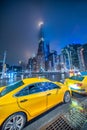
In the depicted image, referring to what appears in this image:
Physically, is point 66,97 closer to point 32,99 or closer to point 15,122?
point 32,99

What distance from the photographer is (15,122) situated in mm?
2865

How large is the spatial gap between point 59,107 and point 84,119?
3.99 ft

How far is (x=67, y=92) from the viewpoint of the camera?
4984mm

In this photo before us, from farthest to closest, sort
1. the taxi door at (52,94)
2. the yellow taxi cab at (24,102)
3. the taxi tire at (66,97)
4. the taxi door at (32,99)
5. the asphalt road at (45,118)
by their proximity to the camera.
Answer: the taxi tire at (66,97), the taxi door at (52,94), the asphalt road at (45,118), the taxi door at (32,99), the yellow taxi cab at (24,102)

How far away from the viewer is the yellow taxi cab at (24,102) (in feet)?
8.82

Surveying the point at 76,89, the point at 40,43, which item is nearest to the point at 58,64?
the point at 40,43

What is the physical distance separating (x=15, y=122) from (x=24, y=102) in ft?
1.89

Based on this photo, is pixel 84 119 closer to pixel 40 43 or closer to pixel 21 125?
pixel 21 125

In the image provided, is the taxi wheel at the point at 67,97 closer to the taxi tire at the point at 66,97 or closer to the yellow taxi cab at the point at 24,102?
the taxi tire at the point at 66,97

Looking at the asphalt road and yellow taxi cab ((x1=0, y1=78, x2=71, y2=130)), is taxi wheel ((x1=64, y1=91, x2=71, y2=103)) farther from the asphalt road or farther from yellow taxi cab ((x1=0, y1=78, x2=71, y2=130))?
yellow taxi cab ((x1=0, y1=78, x2=71, y2=130))

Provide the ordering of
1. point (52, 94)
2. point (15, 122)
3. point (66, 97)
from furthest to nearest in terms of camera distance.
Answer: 1. point (66, 97)
2. point (52, 94)
3. point (15, 122)

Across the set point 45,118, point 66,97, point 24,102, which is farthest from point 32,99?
point 66,97

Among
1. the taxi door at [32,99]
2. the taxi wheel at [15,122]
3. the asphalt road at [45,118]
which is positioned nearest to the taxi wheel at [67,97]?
the asphalt road at [45,118]

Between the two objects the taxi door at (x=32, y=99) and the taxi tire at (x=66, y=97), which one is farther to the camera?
the taxi tire at (x=66, y=97)
